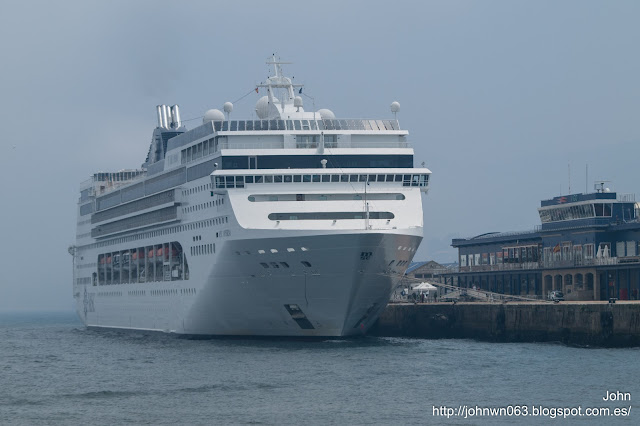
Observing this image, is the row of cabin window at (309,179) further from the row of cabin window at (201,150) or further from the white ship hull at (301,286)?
the row of cabin window at (201,150)

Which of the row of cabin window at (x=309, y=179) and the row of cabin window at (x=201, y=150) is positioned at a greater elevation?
the row of cabin window at (x=201, y=150)

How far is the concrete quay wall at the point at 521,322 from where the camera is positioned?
60.2m

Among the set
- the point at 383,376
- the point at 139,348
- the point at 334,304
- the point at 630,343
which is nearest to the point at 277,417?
the point at 383,376

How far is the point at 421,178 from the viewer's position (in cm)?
6594

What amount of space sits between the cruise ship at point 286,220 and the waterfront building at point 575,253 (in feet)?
68.5

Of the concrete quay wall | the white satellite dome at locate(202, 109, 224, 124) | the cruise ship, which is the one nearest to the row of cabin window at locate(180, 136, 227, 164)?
the cruise ship

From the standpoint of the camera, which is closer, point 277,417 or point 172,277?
point 277,417

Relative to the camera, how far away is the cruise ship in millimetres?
60938

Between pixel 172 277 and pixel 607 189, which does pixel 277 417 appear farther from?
pixel 607 189

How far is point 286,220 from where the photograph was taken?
61750mm

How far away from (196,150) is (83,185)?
Answer: 38.2 m

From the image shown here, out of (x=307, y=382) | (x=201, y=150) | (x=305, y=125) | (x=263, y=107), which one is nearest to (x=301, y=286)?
(x=305, y=125)

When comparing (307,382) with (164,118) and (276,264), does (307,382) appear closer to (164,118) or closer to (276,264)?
(276,264)

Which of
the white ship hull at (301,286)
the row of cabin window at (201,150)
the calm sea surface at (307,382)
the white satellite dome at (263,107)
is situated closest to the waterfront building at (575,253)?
the calm sea surface at (307,382)
